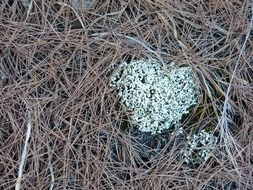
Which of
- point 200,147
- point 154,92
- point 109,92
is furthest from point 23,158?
point 200,147

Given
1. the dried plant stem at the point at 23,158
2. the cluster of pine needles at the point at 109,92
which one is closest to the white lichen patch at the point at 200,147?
the cluster of pine needles at the point at 109,92

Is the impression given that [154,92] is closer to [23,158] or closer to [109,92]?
[109,92]

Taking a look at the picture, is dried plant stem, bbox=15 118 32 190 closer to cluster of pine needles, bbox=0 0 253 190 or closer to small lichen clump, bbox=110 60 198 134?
cluster of pine needles, bbox=0 0 253 190

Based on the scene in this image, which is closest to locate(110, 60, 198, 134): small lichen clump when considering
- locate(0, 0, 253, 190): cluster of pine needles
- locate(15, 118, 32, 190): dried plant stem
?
locate(0, 0, 253, 190): cluster of pine needles

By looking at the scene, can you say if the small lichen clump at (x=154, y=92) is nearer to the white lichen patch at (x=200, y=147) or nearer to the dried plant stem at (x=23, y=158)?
the white lichen patch at (x=200, y=147)

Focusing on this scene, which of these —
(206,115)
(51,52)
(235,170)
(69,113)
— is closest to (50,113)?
(69,113)

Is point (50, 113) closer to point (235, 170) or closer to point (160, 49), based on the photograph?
Result: point (160, 49)
